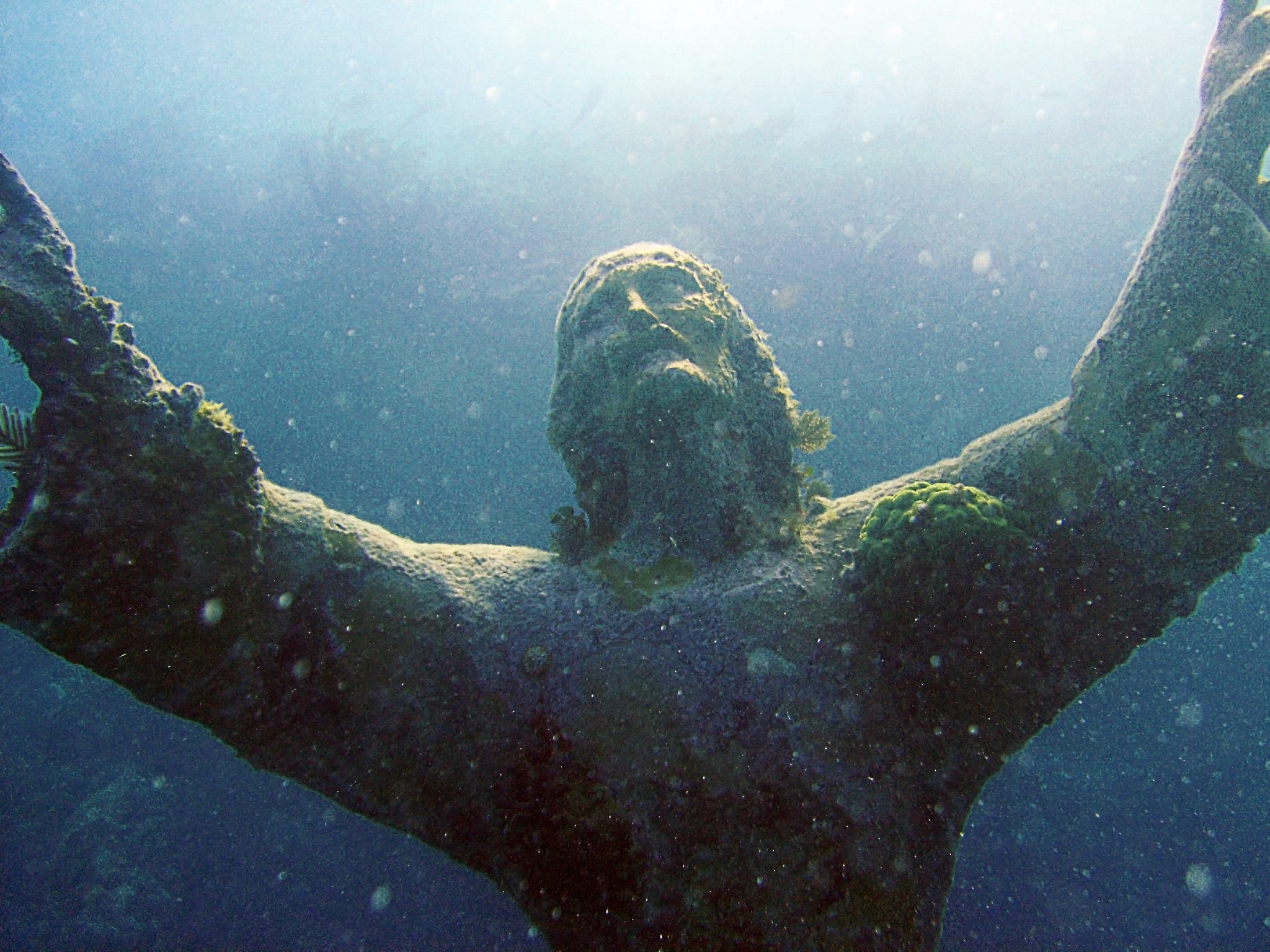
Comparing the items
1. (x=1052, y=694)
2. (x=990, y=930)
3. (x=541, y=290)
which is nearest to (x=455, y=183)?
(x=541, y=290)

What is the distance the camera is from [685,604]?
12.2 ft

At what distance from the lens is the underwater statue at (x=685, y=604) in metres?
2.89

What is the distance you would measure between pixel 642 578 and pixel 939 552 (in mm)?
1835

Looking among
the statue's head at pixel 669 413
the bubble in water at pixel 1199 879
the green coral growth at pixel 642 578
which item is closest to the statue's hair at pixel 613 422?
the statue's head at pixel 669 413

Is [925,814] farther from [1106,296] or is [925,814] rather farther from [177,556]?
[1106,296]

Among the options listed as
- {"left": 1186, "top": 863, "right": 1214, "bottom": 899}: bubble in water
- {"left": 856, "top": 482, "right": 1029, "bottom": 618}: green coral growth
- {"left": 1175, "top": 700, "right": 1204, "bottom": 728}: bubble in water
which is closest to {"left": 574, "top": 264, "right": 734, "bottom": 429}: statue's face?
{"left": 856, "top": 482, "right": 1029, "bottom": 618}: green coral growth

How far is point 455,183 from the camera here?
70.0ft

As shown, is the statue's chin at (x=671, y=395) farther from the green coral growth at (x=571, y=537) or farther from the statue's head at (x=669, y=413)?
the green coral growth at (x=571, y=537)

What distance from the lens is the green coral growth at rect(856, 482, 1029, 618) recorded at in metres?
A: 3.46

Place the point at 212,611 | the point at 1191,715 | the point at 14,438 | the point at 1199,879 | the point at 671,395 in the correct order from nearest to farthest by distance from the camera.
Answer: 1. the point at 14,438
2. the point at 212,611
3. the point at 671,395
4. the point at 1199,879
5. the point at 1191,715

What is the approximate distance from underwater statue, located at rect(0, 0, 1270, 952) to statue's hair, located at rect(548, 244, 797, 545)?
0.10m

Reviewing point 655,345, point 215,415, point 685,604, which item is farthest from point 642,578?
point 215,415

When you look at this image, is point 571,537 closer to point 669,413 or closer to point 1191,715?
point 669,413

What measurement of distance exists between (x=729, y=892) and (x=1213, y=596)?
18277 millimetres
